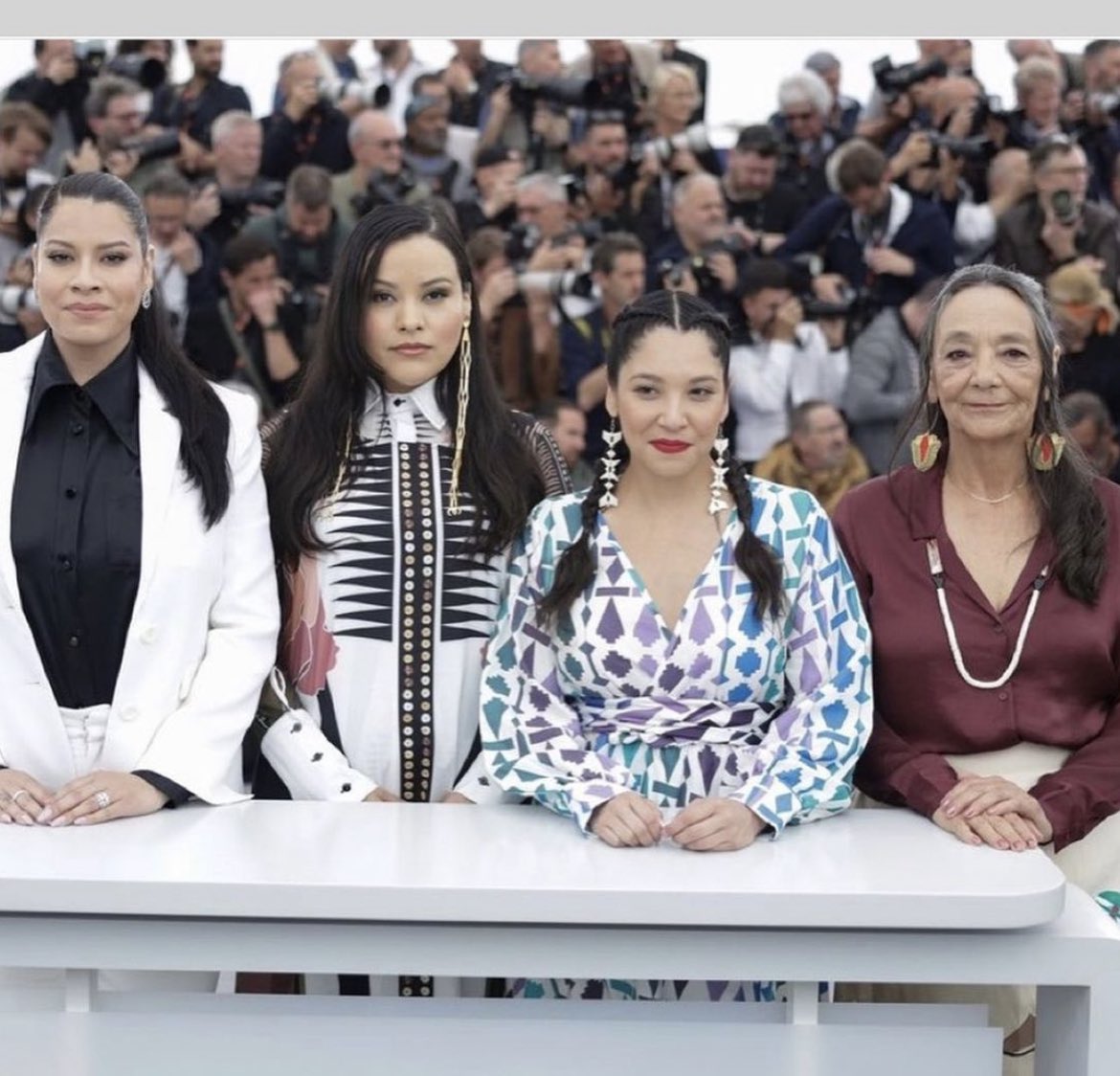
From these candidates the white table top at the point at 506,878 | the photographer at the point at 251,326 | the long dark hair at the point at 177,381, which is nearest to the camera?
the white table top at the point at 506,878

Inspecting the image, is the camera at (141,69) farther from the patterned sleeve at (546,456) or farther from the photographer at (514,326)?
the patterned sleeve at (546,456)

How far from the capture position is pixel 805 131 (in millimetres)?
6078

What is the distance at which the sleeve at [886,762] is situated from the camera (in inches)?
104

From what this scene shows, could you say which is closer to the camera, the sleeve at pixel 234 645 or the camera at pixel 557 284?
the sleeve at pixel 234 645

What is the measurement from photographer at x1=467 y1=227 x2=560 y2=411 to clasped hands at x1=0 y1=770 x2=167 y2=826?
3.29 meters

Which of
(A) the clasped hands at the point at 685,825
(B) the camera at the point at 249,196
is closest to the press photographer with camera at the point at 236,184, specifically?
(B) the camera at the point at 249,196

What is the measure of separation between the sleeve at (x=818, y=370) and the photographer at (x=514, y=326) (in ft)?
2.61

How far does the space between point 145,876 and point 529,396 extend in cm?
366

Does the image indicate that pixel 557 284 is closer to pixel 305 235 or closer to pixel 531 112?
pixel 531 112

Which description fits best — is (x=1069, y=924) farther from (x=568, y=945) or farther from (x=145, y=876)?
(x=145, y=876)

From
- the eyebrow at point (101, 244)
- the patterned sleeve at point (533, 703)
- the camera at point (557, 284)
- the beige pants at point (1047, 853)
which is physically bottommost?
the beige pants at point (1047, 853)

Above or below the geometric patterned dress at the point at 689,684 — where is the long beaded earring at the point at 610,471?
→ above

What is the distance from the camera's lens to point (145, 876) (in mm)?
2213

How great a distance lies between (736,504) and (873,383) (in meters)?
3.30
